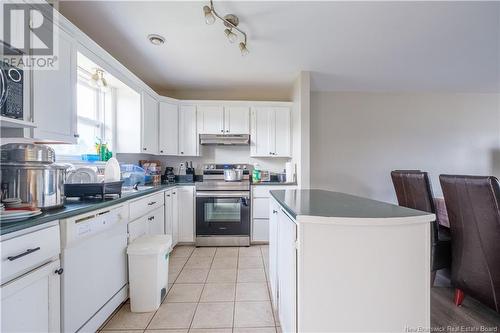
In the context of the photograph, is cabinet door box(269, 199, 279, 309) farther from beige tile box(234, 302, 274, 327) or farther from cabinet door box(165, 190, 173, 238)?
cabinet door box(165, 190, 173, 238)

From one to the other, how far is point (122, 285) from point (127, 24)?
90.2 inches

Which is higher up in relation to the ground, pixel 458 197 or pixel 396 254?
pixel 458 197

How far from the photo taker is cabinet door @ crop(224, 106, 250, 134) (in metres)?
3.54

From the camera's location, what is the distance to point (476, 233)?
1.52 m

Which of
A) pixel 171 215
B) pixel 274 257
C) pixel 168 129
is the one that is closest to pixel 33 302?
pixel 274 257

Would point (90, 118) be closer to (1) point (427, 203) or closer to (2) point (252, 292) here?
(2) point (252, 292)

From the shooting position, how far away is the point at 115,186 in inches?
68.4

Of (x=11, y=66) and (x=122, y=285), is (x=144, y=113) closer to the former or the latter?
(x=11, y=66)

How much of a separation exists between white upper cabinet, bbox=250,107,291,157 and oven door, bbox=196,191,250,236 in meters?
0.86

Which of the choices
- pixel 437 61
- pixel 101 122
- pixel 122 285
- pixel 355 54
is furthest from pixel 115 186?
pixel 437 61

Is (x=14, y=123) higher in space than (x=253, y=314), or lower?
higher

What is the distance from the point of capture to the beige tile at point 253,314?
1.60 metres

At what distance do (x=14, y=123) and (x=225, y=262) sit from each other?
224 cm

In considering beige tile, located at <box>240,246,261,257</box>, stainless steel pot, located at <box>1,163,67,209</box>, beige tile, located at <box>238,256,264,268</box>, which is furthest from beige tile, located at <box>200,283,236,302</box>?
stainless steel pot, located at <box>1,163,67,209</box>
